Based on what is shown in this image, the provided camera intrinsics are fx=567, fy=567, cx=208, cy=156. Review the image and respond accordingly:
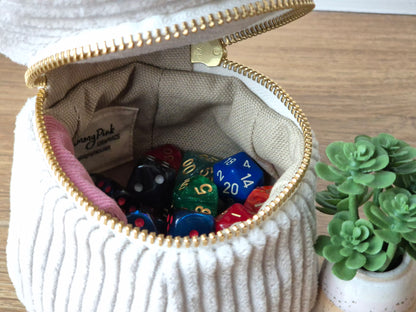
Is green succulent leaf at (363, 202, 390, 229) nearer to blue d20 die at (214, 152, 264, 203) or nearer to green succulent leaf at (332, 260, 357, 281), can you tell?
green succulent leaf at (332, 260, 357, 281)

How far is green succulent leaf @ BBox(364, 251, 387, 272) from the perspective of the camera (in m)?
0.46

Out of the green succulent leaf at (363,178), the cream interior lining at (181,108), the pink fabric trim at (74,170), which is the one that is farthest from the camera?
the cream interior lining at (181,108)

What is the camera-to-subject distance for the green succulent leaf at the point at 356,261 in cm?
45

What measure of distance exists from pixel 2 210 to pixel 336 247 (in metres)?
0.47

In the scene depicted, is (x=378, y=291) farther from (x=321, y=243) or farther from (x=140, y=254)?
(x=140, y=254)

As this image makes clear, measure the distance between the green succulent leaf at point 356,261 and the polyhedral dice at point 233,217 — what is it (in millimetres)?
172

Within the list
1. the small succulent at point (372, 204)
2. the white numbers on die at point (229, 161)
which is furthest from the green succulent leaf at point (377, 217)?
the white numbers on die at point (229, 161)

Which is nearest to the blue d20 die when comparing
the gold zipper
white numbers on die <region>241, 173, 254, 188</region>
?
white numbers on die <region>241, 173, 254, 188</region>

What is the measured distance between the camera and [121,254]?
476mm

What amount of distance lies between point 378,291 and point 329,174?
0.12m

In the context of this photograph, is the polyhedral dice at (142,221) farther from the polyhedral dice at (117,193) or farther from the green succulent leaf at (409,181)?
the green succulent leaf at (409,181)

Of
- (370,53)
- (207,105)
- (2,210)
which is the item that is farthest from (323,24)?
(2,210)

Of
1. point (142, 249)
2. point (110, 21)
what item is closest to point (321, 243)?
point (142, 249)

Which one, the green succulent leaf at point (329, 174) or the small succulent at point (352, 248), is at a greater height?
the green succulent leaf at point (329, 174)
